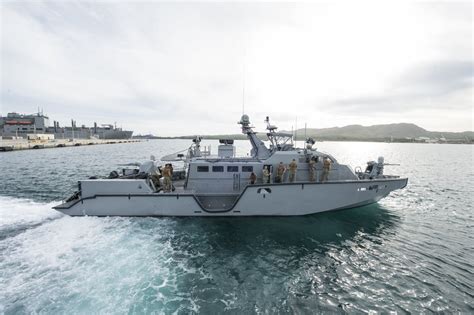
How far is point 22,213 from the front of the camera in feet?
38.0

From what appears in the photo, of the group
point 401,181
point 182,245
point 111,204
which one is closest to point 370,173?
point 401,181

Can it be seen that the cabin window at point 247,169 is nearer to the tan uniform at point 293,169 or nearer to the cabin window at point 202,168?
the cabin window at point 202,168

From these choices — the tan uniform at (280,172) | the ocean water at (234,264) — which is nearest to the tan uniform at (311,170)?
the tan uniform at (280,172)

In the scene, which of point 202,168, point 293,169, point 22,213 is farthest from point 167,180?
point 22,213

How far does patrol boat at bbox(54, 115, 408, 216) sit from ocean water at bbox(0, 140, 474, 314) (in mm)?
608

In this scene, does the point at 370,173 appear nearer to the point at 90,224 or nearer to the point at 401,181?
the point at 401,181

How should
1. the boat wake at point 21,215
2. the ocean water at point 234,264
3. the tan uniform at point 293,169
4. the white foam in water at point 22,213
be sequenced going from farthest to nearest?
1. the tan uniform at point 293,169
2. the white foam in water at point 22,213
3. the boat wake at point 21,215
4. the ocean water at point 234,264

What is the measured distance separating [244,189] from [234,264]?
4311mm

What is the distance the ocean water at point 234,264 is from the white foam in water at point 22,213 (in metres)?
0.05

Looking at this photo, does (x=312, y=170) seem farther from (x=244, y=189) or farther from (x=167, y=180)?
(x=167, y=180)

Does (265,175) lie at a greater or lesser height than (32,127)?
lesser

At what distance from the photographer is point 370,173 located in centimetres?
1427

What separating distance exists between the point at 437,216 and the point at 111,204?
60.0 ft

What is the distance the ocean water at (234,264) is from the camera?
19.8 ft
